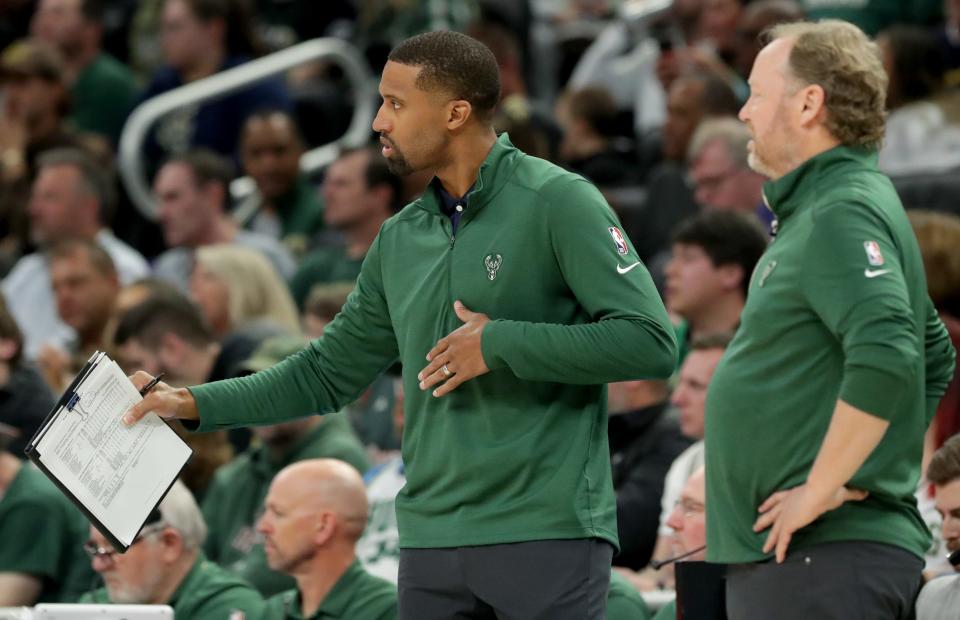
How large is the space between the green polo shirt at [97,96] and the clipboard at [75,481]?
7158mm

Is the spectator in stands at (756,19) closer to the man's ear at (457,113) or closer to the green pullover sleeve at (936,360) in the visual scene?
the green pullover sleeve at (936,360)

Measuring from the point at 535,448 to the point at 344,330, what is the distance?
1.96 feet

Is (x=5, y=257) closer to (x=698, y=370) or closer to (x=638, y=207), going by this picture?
(x=638, y=207)

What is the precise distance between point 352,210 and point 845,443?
545 cm

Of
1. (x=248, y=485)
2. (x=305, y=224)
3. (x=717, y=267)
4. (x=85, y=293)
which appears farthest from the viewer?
(x=305, y=224)

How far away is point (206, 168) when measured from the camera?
8.84 metres

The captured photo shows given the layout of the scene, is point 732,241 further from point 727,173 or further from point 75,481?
point 75,481

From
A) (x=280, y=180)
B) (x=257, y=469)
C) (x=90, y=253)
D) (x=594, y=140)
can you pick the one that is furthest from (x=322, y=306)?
(x=594, y=140)

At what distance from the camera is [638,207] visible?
8383mm

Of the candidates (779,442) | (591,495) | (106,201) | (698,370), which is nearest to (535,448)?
(591,495)

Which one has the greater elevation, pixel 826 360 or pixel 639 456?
pixel 826 360

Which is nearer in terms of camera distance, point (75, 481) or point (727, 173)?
point (75, 481)

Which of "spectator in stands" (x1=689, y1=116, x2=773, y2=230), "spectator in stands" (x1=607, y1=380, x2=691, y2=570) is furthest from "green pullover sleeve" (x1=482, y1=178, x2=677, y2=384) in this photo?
"spectator in stands" (x1=689, y1=116, x2=773, y2=230)

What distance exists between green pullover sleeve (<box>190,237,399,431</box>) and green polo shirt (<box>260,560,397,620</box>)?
52.6 inches
